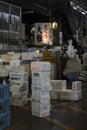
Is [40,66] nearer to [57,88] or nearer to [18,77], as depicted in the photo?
[18,77]

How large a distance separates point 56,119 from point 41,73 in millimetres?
1303

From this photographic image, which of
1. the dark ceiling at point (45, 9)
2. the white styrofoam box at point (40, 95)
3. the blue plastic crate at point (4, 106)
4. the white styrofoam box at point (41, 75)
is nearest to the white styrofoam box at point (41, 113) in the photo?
the white styrofoam box at point (40, 95)

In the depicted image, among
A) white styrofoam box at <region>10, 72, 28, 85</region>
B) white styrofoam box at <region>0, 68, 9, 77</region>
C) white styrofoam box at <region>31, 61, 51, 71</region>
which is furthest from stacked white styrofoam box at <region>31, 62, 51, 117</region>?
white styrofoam box at <region>0, 68, 9, 77</region>

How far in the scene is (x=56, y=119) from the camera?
828 centimetres

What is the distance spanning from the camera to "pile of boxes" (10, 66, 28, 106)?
10.1 metres

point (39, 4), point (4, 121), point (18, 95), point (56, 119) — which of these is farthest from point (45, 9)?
point (4, 121)

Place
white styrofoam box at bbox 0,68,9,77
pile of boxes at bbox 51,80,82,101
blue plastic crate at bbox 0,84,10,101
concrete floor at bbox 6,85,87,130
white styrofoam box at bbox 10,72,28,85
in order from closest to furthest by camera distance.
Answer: blue plastic crate at bbox 0,84,10,101
concrete floor at bbox 6,85,87,130
white styrofoam box at bbox 10,72,28,85
white styrofoam box at bbox 0,68,9,77
pile of boxes at bbox 51,80,82,101

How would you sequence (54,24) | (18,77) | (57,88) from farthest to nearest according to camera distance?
(54,24) < (57,88) < (18,77)

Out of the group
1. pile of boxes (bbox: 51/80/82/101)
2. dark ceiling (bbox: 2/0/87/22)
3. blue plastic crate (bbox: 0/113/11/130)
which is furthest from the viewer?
dark ceiling (bbox: 2/0/87/22)

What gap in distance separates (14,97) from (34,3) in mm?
13472

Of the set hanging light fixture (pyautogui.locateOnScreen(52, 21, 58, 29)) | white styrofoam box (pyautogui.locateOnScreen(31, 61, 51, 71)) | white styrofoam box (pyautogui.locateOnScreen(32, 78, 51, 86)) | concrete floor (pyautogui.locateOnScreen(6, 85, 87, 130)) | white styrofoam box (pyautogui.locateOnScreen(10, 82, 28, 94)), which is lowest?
concrete floor (pyautogui.locateOnScreen(6, 85, 87, 130))

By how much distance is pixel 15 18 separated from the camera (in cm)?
2112

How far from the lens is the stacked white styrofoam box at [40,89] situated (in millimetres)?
8477

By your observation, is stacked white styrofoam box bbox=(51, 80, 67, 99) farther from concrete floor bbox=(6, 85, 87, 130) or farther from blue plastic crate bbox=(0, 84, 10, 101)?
blue plastic crate bbox=(0, 84, 10, 101)
